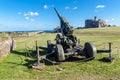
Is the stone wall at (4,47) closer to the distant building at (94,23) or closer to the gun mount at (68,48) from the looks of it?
the gun mount at (68,48)

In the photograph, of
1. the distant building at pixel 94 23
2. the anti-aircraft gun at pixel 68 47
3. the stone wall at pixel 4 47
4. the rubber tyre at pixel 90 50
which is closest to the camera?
the anti-aircraft gun at pixel 68 47

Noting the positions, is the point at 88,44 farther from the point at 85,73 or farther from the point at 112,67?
the point at 85,73

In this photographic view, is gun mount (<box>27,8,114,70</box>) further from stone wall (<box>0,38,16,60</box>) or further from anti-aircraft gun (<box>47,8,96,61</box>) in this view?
stone wall (<box>0,38,16,60</box>)

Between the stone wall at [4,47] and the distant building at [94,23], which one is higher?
the distant building at [94,23]

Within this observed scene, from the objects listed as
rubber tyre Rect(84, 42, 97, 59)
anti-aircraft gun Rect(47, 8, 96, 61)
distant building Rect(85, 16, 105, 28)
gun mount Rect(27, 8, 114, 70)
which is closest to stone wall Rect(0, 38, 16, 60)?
gun mount Rect(27, 8, 114, 70)

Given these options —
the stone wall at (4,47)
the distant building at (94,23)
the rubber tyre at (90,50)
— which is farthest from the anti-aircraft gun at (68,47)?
the distant building at (94,23)

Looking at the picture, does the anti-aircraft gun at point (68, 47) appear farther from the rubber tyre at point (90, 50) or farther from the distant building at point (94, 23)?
the distant building at point (94, 23)

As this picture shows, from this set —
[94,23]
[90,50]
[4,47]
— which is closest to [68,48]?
[90,50]

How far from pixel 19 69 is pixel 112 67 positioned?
5.36 meters

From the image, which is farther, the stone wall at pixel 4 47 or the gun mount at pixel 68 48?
the stone wall at pixel 4 47

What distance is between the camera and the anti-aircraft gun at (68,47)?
12750 millimetres

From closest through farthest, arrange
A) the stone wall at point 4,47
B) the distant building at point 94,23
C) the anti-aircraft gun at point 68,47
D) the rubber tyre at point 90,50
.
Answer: the anti-aircraft gun at point 68,47 → the rubber tyre at point 90,50 → the stone wall at point 4,47 → the distant building at point 94,23

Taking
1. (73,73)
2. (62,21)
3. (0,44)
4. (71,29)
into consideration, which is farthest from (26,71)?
(62,21)

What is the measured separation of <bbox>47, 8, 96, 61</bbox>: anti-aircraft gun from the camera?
12750 mm
